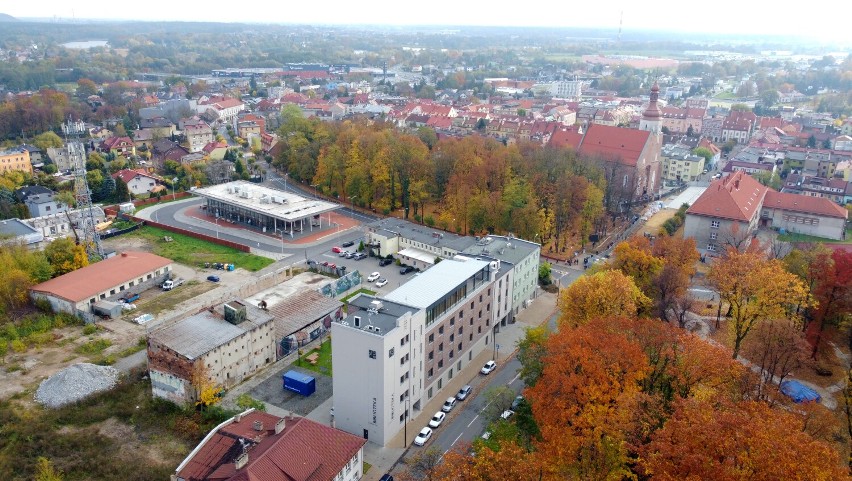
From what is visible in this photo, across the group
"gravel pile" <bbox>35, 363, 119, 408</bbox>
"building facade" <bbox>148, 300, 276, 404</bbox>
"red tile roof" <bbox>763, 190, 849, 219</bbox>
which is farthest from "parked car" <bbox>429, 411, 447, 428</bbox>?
"red tile roof" <bbox>763, 190, 849, 219</bbox>

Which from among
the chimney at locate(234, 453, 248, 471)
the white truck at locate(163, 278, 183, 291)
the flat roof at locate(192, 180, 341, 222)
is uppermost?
the chimney at locate(234, 453, 248, 471)

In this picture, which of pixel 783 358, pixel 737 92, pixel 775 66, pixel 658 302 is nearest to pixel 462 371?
pixel 658 302

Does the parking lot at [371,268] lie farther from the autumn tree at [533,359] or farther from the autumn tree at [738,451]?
the autumn tree at [738,451]

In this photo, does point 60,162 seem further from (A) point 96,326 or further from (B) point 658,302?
(B) point 658,302

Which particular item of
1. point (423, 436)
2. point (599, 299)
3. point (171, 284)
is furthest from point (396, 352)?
point (171, 284)

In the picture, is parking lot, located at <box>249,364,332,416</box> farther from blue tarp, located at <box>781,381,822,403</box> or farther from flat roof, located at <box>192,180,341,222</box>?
flat roof, located at <box>192,180,341,222</box>

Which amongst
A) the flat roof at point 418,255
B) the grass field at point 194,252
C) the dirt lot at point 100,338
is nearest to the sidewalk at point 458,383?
the flat roof at point 418,255

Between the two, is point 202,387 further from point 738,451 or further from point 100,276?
point 738,451
